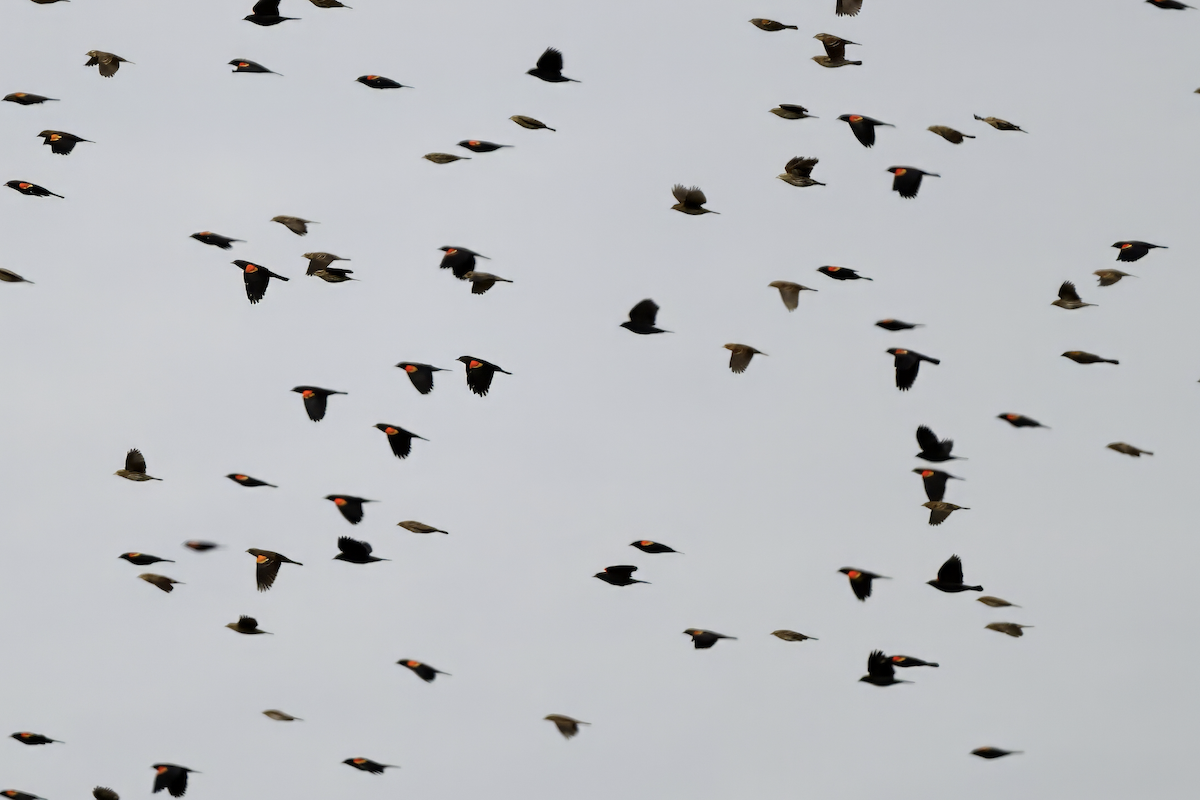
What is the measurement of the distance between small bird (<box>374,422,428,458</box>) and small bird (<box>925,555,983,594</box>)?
15.2 metres

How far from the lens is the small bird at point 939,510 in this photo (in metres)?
70.6

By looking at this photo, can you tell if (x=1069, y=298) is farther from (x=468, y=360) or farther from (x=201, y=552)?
(x=201, y=552)

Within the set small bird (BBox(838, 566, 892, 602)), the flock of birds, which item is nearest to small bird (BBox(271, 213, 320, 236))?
the flock of birds

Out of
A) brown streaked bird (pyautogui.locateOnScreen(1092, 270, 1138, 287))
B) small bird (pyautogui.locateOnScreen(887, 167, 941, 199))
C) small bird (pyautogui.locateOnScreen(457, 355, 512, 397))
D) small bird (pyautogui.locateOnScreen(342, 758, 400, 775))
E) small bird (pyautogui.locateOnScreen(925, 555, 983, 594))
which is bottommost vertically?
small bird (pyautogui.locateOnScreen(342, 758, 400, 775))

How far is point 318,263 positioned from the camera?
7231 centimetres

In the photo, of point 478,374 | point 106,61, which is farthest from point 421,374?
point 106,61

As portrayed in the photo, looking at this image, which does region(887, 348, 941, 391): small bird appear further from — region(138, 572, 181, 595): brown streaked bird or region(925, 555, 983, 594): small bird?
region(138, 572, 181, 595): brown streaked bird

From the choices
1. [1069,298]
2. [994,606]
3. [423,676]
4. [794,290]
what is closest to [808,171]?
[794,290]

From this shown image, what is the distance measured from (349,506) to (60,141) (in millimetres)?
13680

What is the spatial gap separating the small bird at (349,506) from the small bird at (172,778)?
26.8 feet

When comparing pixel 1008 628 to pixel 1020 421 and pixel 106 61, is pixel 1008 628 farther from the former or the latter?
pixel 106 61

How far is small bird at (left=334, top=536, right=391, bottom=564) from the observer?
6988 centimetres

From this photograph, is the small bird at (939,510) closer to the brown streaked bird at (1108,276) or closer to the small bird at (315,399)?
the brown streaked bird at (1108,276)

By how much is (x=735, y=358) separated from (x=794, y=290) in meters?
2.57
